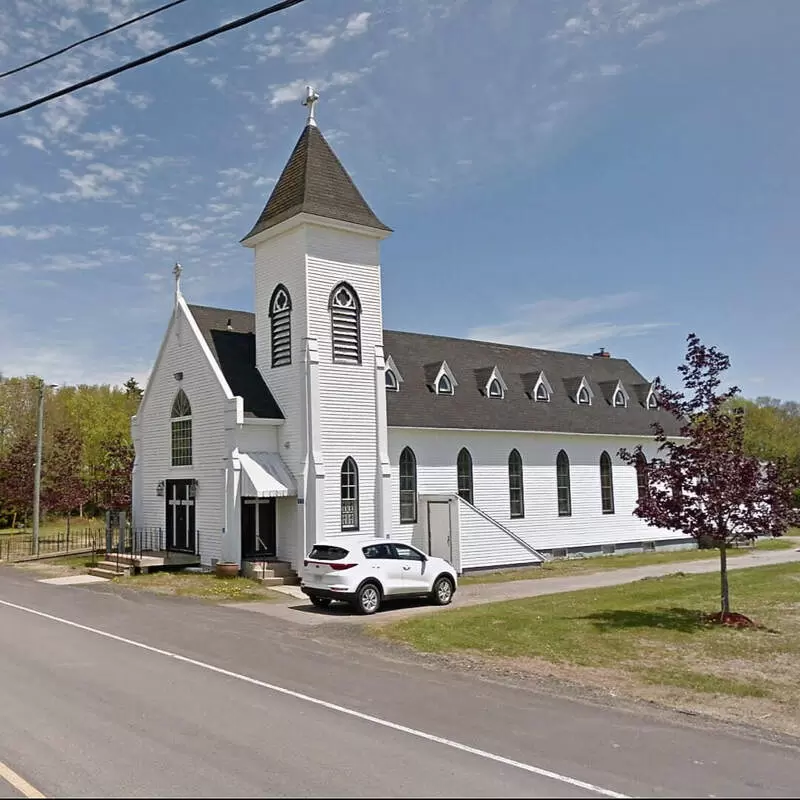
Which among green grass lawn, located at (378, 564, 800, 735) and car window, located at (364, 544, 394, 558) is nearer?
green grass lawn, located at (378, 564, 800, 735)

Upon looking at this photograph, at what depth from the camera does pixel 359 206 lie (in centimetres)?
2770

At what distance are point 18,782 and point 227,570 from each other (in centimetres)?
1776

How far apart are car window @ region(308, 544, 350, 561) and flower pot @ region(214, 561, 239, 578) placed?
6.34 metres

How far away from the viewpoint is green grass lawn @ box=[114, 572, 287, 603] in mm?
→ 21425

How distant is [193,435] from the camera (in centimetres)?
2772

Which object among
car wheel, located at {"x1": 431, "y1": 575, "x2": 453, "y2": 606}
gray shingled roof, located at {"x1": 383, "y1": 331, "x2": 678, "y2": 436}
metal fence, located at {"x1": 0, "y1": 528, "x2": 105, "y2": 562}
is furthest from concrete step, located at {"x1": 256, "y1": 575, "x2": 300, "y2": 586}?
metal fence, located at {"x1": 0, "y1": 528, "x2": 105, "y2": 562}

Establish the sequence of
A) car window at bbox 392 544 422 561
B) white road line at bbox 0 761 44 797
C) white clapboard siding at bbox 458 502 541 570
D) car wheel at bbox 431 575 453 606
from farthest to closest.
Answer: white clapboard siding at bbox 458 502 541 570, car wheel at bbox 431 575 453 606, car window at bbox 392 544 422 561, white road line at bbox 0 761 44 797

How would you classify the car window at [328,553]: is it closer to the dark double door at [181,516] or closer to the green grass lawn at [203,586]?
the green grass lawn at [203,586]

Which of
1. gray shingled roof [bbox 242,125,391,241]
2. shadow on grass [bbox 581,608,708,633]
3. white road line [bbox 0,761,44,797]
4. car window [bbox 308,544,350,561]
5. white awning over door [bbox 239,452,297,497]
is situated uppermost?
gray shingled roof [bbox 242,125,391,241]

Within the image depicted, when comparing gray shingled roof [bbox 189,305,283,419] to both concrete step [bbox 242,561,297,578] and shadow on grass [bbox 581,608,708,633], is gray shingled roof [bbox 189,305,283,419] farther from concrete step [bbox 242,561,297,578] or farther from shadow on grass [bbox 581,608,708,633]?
shadow on grass [bbox 581,608,708,633]

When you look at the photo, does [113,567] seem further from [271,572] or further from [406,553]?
[406,553]

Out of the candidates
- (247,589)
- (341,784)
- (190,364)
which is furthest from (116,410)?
(341,784)

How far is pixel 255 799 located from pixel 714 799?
375cm

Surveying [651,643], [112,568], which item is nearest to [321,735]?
[651,643]
